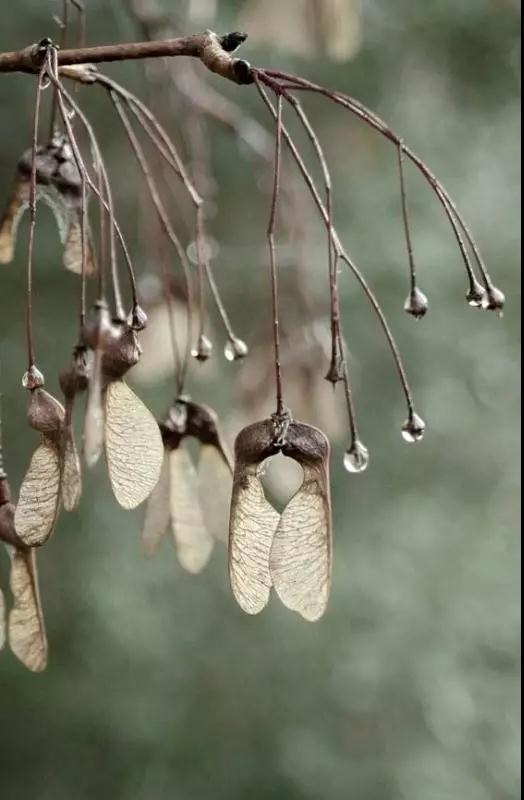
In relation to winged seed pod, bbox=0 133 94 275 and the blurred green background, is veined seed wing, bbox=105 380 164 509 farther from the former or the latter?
the blurred green background

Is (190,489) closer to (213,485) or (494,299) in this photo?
(213,485)

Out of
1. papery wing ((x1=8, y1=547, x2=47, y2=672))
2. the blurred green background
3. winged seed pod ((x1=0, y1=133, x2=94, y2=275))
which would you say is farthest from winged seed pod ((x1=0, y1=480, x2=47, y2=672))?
the blurred green background

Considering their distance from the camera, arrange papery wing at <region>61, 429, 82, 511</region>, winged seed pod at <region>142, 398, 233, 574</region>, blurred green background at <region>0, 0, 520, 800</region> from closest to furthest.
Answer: papery wing at <region>61, 429, 82, 511</region>, winged seed pod at <region>142, 398, 233, 574</region>, blurred green background at <region>0, 0, 520, 800</region>

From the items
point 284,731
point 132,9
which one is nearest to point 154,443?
point 132,9

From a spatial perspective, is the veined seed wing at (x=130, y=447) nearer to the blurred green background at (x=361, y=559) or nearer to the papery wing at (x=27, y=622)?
the papery wing at (x=27, y=622)

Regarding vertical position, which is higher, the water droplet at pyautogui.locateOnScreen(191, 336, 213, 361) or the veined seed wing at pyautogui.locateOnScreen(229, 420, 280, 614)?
the water droplet at pyautogui.locateOnScreen(191, 336, 213, 361)

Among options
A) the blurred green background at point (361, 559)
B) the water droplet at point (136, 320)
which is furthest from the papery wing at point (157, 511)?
the blurred green background at point (361, 559)

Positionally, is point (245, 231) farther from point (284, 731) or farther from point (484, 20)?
point (284, 731)
